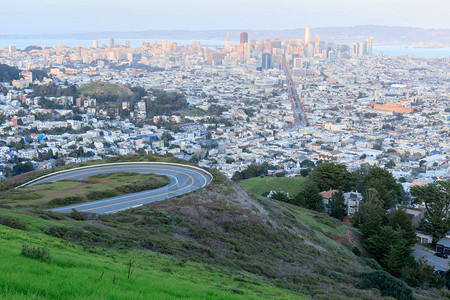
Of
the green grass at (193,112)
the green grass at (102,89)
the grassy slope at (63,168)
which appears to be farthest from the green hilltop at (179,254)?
the green grass at (102,89)

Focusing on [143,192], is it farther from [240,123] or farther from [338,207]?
[240,123]

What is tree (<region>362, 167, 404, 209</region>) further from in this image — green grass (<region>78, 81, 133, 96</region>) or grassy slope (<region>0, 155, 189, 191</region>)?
green grass (<region>78, 81, 133, 96</region>)

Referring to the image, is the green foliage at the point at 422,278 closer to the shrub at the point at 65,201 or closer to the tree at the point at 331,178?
the shrub at the point at 65,201

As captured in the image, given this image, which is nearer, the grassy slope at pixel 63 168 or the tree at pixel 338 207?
the grassy slope at pixel 63 168

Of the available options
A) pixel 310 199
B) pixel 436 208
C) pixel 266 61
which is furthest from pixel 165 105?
pixel 266 61

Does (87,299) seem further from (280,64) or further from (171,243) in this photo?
(280,64)

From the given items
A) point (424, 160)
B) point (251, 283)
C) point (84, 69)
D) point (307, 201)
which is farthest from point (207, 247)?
point (84, 69)
